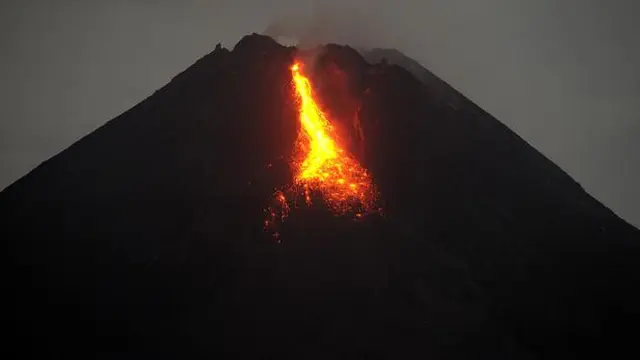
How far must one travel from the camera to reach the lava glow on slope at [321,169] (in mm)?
26266

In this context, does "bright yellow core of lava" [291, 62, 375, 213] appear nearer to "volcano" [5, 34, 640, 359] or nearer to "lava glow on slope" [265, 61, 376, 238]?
"lava glow on slope" [265, 61, 376, 238]

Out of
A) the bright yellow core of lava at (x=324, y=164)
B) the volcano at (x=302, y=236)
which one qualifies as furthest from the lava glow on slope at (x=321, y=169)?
the volcano at (x=302, y=236)

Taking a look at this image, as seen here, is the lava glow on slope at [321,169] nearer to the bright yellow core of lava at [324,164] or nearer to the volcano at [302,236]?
the bright yellow core of lava at [324,164]

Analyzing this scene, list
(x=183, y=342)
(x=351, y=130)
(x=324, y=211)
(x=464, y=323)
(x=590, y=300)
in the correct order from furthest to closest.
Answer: (x=351, y=130)
(x=324, y=211)
(x=590, y=300)
(x=464, y=323)
(x=183, y=342)

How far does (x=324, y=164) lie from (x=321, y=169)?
60 cm

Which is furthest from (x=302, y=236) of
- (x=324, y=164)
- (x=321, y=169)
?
(x=324, y=164)

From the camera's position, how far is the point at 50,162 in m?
30.5

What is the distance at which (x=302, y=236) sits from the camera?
79.9ft

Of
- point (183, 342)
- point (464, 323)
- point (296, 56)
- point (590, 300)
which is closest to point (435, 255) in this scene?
point (464, 323)

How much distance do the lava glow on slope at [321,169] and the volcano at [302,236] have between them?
0.62 ft

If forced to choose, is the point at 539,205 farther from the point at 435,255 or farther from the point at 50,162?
the point at 50,162

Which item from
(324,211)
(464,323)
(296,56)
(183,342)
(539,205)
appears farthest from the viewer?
(296,56)

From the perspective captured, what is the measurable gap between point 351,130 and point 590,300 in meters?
14.6

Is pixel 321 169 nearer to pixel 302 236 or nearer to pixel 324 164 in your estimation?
pixel 324 164
